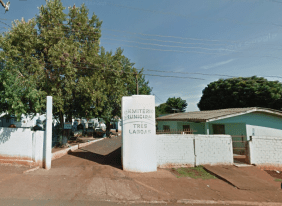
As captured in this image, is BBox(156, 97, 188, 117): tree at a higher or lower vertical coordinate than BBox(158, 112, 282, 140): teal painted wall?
higher

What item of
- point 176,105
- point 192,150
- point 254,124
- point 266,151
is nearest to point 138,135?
point 192,150

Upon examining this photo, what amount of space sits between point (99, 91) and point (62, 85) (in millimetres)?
2808

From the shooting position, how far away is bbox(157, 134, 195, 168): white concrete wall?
327 inches

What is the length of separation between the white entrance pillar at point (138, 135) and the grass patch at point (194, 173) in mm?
1157

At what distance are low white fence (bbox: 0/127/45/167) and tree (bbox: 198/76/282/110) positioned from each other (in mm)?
28679

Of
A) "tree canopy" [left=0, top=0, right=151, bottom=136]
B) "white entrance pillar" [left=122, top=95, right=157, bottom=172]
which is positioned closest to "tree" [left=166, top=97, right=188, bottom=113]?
"tree canopy" [left=0, top=0, right=151, bottom=136]

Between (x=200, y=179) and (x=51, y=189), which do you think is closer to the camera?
(x=51, y=189)

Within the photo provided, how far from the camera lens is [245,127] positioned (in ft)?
39.5

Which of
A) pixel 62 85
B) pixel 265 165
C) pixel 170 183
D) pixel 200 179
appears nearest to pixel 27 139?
pixel 62 85

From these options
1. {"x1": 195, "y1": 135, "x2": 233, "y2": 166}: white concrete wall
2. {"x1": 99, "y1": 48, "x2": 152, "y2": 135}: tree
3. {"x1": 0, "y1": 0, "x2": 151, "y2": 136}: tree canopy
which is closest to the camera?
{"x1": 195, "y1": 135, "x2": 233, "y2": 166}: white concrete wall

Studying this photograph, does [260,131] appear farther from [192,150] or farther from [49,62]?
[49,62]

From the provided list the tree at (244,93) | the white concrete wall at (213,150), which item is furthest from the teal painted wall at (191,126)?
the tree at (244,93)

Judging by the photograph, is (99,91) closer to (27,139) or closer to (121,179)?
(27,139)

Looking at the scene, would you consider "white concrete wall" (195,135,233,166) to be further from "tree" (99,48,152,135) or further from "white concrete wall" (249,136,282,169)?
"tree" (99,48,152,135)
